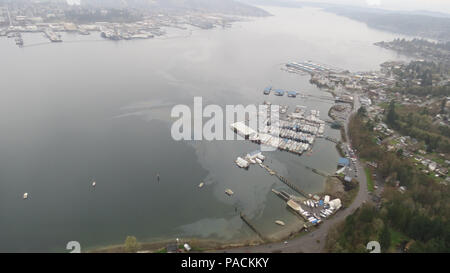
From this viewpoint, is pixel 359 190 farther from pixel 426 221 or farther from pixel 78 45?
pixel 78 45

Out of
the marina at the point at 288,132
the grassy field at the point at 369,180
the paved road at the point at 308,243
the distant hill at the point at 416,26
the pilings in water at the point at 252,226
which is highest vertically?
the distant hill at the point at 416,26

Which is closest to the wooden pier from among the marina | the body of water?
the body of water

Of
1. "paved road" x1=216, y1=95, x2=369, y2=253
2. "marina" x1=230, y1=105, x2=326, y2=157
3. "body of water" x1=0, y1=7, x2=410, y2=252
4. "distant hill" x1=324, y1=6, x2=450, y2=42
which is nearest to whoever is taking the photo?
"paved road" x1=216, y1=95, x2=369, y2=253

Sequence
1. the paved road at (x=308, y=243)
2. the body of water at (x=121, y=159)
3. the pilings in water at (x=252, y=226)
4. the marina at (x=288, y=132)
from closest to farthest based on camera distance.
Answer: the paved road at (x=308, y=243), the pilings in water at (x=252, y=226), the body of water at (x=121, y=159), the marina at (x=288, y=132)

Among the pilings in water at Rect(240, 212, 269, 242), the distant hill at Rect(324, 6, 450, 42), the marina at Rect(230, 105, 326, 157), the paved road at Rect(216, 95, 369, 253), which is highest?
the distant hill at Rect(324, 6, 450, 42)

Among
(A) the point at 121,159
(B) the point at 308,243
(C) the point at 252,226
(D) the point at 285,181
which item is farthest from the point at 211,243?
(A) the point at 121,159

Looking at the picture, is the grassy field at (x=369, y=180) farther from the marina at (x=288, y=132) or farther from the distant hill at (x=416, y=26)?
the distant hill at (x=416, y=26)

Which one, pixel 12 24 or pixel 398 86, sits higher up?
pixel 12 24

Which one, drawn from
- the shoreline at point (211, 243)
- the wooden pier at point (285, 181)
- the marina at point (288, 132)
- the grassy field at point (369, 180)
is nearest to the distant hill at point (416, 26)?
the marina at point (288, 132)

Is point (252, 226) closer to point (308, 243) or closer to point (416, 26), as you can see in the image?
point (308, 243)

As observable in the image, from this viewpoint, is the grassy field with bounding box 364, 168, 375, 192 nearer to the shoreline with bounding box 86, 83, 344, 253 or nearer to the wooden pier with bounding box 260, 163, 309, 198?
the wooden pier with bounding box 260, 163, 309, 198

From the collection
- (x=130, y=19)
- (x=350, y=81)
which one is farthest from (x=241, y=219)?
(x=130, y=19)
